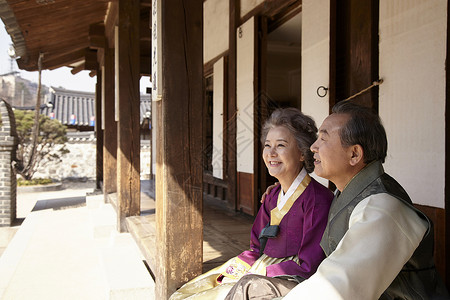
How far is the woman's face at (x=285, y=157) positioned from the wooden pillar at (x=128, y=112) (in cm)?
283

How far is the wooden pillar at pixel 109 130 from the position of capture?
22.0ft

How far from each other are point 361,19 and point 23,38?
16.4ft

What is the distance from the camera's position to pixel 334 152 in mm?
1452

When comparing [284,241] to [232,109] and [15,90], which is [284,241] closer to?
[232,109]

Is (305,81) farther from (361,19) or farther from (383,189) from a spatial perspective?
(383,189)

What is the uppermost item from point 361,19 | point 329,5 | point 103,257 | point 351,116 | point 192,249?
point 329,5

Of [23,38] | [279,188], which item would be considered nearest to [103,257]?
[279,188]

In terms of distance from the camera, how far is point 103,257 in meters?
3.21

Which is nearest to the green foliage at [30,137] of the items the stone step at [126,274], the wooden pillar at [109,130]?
the wooden pillar at [109,130]

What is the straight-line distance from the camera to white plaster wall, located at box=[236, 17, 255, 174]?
15.6 ft

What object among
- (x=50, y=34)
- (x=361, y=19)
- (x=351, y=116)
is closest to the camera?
(x=351, y=116)

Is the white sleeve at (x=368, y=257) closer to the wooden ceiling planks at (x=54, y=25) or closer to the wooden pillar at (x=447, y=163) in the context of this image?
the wooden pillar at (x=447, y=163)

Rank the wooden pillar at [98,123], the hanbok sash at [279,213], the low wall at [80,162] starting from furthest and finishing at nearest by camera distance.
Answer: the low wall at [80,162] < the wooden pillar at [98,123] < the hanbok sash at [279,213]

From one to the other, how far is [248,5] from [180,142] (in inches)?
127
